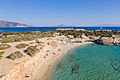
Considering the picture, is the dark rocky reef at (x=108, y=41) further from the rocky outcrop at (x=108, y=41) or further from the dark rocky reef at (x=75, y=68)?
the dark rocky reef at (x=75, y=68)

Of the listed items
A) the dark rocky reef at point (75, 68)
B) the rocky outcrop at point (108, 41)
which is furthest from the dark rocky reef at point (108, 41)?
the dark rocky reef at point (75, 68)

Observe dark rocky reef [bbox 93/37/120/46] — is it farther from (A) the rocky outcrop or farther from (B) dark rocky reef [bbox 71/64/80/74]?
(B) dark rocky reef [bbox 71/64/80/74]

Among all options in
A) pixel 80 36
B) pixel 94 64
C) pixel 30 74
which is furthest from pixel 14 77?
pixel 80 36

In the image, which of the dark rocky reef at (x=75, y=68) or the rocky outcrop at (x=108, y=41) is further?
the rocky outcrop at (x=108, y=41)

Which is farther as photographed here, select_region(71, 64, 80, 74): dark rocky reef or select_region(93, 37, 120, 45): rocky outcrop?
select_region(93, 37, 120, 45): rocky outcrop

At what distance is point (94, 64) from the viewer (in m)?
46.0

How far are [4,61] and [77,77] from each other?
13.5 metres

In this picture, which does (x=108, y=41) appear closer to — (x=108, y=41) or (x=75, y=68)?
(x=108, y=41)

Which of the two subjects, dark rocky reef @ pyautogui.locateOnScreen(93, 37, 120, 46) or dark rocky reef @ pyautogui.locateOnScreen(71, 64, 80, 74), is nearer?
dark rocky reef @ pyautogui.locateOnScreen(71, 64, 80, 74)

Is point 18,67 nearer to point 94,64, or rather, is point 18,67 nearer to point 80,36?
point 94,64

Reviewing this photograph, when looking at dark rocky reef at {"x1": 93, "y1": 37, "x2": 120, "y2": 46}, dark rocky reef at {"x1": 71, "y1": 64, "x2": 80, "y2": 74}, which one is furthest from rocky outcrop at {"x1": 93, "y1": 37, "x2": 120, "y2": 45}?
dark rocky reef at {"x1": 71, "y1": 64, "x2": 80, "y2": 74}

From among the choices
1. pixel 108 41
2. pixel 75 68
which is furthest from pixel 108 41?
pixel 75 68

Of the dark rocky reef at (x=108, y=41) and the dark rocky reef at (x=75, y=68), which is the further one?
the dark rocky reef at (x=108, y=41)

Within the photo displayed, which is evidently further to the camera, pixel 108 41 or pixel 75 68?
pixel 108 41
